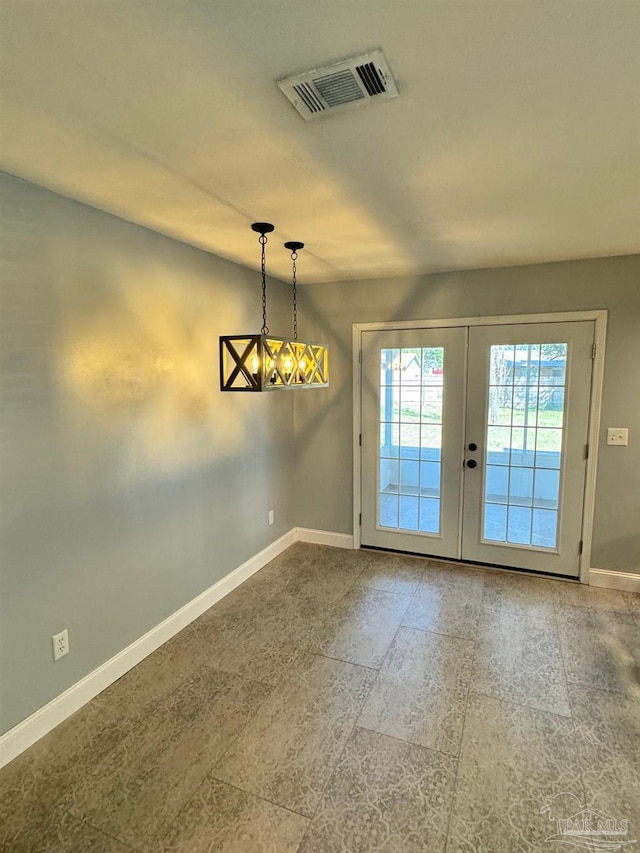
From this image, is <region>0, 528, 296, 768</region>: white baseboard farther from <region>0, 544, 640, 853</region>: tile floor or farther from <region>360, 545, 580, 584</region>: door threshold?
<region>360, 545, 580, 584</region>: door threshold

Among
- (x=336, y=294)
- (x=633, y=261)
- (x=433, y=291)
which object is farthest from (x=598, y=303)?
(x=336, y=294)

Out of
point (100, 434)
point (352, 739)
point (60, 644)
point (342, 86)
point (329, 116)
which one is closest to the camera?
point (342, 86)

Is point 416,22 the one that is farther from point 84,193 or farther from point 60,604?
point 60,604

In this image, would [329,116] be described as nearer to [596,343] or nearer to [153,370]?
[153,370]

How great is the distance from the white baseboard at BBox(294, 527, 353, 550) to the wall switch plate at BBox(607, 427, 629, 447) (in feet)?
7.48

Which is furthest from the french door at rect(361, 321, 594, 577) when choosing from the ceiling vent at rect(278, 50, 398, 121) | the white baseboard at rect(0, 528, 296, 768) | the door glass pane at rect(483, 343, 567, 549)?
the ceiling vent at rect(278, 50, 398, 121)

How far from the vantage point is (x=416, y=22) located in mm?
1028

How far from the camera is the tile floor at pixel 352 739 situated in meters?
1.55

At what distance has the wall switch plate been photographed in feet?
10.3

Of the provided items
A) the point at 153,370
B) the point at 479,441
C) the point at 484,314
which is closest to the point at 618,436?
the point at 479,441

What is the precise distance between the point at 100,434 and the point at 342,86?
6.12 ft

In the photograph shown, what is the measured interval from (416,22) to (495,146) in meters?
0.69

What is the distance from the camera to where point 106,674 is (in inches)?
90.0

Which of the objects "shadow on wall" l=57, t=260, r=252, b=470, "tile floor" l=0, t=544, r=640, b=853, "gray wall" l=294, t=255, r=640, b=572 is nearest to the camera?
"tile floor" l=0, t=544, r=640, b=853
